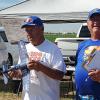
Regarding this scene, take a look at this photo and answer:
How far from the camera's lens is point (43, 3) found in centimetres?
1088

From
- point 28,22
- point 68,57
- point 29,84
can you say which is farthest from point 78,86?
point 68,57

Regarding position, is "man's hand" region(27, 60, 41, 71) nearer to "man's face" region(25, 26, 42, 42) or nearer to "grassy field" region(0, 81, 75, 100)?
"man's face" region(25, 26, 42, 42)

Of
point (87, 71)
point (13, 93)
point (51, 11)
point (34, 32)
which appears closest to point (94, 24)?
point (87, 71)

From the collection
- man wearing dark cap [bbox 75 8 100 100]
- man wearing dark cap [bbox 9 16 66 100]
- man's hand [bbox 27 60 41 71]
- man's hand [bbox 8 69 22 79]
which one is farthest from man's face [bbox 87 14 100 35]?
man's hand [bbox 8 69 22 79]

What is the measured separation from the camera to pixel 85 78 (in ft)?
11.8

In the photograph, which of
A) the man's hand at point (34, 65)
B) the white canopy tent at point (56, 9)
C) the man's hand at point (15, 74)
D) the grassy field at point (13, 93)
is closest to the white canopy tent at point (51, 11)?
the white canopy tent at point (56, 9)

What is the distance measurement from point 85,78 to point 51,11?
7.05 metres

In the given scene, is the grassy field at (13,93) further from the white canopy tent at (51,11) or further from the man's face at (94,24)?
the man's face at (94,24)

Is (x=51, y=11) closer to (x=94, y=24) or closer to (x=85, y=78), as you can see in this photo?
(x=94, y=24)

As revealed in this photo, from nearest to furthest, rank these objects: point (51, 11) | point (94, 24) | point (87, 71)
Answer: point (87, 71) < point (94, 24) < point (51, 11)

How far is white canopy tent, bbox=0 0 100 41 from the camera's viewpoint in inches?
408

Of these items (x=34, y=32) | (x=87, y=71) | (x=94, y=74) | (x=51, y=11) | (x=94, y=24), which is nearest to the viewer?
(x=94, y=74)

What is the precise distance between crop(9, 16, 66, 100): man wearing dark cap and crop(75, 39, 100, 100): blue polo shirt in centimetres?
17

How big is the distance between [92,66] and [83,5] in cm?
722
